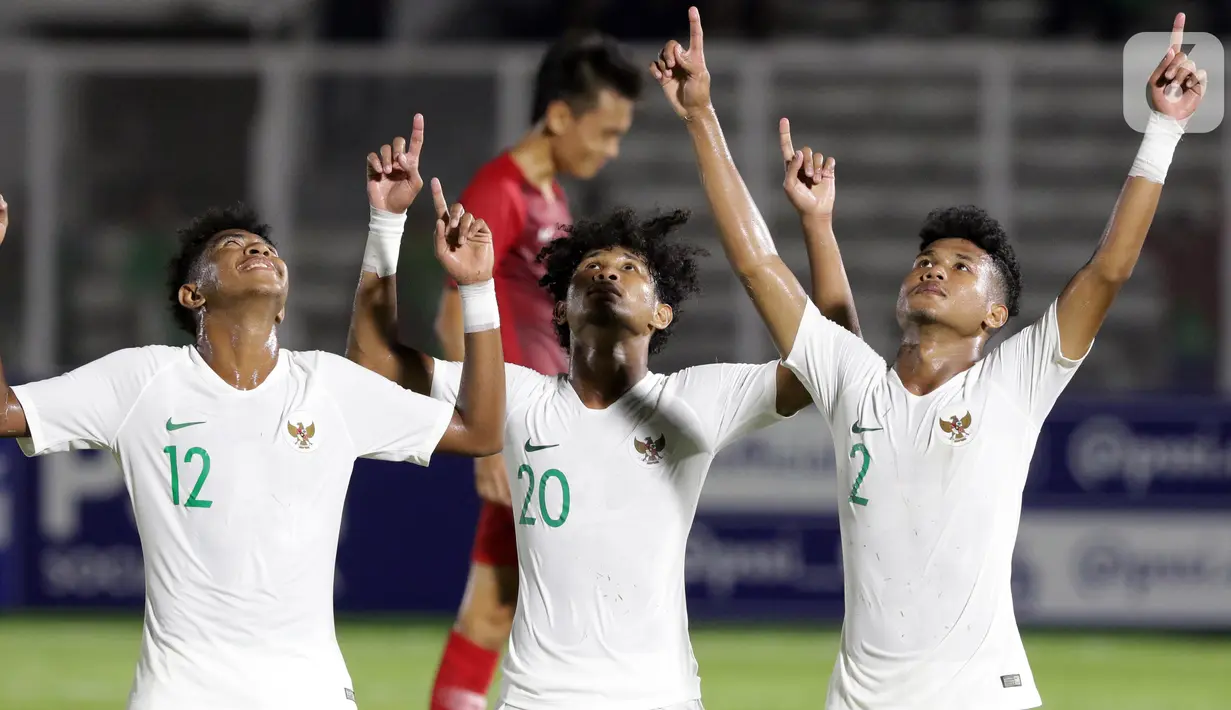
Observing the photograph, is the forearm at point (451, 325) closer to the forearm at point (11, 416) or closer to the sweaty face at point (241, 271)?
the sweaty face at point (241, 271)

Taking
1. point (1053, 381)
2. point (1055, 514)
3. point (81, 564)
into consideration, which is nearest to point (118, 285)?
point (81, 564)

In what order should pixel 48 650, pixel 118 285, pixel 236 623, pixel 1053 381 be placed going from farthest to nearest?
pixel 118 285, pixel 48 650, pixel 1053 381, pixel 236 623

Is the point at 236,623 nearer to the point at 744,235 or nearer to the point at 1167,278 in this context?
the point at 744,235

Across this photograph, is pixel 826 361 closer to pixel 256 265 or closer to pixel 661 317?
pixel 661 317

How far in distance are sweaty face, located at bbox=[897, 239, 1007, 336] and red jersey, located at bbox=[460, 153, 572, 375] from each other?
60.1 inches

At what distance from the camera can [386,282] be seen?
458 centimetres

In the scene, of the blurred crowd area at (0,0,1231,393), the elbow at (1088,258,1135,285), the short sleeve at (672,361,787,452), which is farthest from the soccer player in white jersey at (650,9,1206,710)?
the blurred crowd area at (0,0,1231,393)

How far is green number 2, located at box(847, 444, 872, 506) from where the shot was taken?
4.18 metres

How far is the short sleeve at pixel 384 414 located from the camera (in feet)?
13.5

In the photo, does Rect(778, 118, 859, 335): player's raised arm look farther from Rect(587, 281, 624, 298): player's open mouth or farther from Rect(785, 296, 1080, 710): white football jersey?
Rect(587, 281, 624, 298): player's open mouth

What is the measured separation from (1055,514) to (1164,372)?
1.75 meters

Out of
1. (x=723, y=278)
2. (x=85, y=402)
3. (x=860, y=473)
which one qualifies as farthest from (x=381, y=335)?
(x=723, y=278)

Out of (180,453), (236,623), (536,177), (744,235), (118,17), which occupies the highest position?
(118,17)

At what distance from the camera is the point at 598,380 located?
4.36 metres
